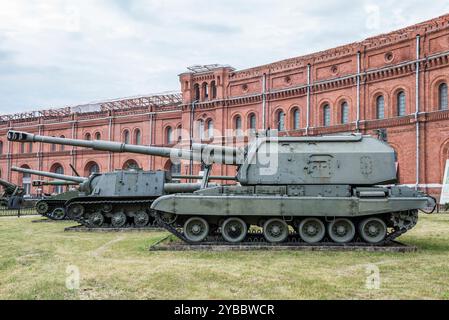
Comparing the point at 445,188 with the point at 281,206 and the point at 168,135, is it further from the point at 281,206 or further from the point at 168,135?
the point at 168,135

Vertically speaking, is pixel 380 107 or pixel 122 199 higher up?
pixel 380 107

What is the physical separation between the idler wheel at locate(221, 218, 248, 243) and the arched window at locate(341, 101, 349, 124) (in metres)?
23.1

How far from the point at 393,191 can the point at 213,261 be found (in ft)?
14.8

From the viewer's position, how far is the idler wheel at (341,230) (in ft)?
35.8

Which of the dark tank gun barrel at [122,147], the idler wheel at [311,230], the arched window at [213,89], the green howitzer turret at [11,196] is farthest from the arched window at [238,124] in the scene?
the idler wheel at [311,230]

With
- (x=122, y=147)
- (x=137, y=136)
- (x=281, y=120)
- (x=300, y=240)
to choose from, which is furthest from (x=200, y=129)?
(x=300, y=240)

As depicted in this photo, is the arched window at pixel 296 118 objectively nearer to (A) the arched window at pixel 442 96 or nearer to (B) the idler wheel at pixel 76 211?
(A) the arched window at pixel 442 96

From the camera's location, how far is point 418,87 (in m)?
28.3

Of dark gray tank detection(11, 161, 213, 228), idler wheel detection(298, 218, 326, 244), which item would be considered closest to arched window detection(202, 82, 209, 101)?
dark gray tank detection(11, 161, 213, 228)

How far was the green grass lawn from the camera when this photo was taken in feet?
22.1

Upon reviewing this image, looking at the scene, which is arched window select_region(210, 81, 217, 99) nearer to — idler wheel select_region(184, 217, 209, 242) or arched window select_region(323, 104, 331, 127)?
arched window select_region(323, 104, 331, 127)

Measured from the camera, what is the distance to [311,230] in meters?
11.1

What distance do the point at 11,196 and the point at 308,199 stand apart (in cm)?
2430
